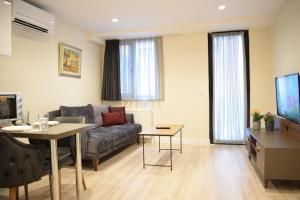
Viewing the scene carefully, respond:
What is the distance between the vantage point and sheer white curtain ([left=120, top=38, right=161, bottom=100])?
18.7 ft

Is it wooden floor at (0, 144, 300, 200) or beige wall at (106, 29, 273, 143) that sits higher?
beige wall at (106, 29, 273, 143)

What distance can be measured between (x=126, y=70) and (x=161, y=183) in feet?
10.8

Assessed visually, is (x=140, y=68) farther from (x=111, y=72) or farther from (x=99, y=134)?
(x=99, y=134)

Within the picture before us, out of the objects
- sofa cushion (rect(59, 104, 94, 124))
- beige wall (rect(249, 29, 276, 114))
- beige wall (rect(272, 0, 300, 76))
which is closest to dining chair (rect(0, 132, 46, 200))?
sofa cushion (rect(59, 104, 94, 124))

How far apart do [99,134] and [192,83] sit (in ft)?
8.03

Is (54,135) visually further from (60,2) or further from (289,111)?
(289,111)

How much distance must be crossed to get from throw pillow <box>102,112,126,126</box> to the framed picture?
1017 millimetres

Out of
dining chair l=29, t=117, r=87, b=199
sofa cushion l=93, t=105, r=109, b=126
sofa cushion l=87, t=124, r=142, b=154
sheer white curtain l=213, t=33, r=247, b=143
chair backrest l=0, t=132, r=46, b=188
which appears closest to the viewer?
chair backrest l=0, t=132, r=46, b=188

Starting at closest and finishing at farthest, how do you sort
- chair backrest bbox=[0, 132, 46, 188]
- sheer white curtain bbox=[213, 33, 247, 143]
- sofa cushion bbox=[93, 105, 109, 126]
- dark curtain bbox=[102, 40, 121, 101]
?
chair backrest bbox=[0, 132, 46, 188], sofa cushion bbox=[93, 105, 109, 126], sheer white curtain bbox=[213, 33, 247, 143], dark curtain bbox=[102, 40, 121, 101]

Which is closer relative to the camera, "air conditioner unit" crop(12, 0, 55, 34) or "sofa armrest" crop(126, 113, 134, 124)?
"air conditioner unit" crop(12, 0, 55, 34)

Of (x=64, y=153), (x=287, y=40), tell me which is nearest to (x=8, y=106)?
(x=64, y=153)

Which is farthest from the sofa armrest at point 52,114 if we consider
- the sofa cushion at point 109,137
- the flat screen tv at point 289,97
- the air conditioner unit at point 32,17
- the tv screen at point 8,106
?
the flat screen tv at point 289,97

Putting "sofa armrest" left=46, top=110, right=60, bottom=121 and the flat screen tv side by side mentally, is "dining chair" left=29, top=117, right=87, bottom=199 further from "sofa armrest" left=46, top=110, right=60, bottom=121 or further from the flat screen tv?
the flat screen tv

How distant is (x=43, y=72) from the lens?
4.10 metres
